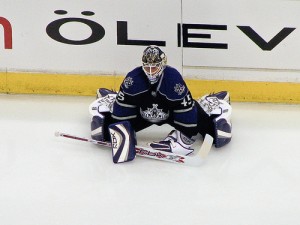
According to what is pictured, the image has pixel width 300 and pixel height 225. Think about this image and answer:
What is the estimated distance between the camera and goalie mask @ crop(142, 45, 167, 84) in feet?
9.40

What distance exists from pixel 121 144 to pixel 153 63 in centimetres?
41

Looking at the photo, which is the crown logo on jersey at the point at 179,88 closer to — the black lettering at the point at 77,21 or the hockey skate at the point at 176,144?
the hockey skate at the point at 176,144

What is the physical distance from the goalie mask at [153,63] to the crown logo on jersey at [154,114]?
20cm

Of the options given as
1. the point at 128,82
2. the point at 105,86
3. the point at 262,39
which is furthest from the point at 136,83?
the point at 262,39

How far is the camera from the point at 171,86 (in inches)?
116

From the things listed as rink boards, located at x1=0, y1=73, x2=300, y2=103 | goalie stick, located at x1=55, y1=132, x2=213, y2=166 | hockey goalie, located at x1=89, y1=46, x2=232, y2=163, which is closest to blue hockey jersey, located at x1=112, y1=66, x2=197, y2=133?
hockey goalie, located at x1=89, y1=46, x2=232, y2=163

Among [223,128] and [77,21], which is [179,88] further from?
[77,21]

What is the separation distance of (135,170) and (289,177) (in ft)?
2.21

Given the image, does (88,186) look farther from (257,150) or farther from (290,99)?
(290,99)

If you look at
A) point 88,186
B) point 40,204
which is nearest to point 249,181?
point 88,186

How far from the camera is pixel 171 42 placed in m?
3.62

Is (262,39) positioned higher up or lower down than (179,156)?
higher up

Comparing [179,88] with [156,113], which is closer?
[179,88]

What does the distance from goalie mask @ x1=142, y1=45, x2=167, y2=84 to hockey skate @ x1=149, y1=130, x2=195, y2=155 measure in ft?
1.11
